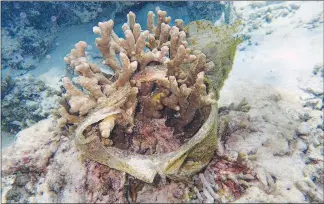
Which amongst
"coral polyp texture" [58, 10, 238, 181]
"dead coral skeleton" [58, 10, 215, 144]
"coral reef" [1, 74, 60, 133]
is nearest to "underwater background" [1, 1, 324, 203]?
"coral reef" [1, 74, 60, 133]

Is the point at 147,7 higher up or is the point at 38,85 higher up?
the point at 147,7

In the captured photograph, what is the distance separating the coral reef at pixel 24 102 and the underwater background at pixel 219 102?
1.0 inches

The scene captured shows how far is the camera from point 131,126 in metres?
2.31

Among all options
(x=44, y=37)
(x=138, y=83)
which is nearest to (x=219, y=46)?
(x=138, y=83)

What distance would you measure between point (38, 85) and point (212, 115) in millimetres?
5335

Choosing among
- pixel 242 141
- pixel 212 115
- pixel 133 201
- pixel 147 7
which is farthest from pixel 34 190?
pixel 147 7

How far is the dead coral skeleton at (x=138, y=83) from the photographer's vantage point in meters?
2.23

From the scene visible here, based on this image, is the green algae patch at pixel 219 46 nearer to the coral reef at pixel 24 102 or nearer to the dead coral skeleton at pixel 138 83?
the dead coral skeleton at pixel 138 83

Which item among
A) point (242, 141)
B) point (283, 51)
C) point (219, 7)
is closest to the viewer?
point (242, 141)

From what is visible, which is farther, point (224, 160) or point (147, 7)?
point (147, 7)

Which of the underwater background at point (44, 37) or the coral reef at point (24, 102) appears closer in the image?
the coral reef at point (24, 102)

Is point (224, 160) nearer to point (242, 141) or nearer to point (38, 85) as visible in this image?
point (242, 141)

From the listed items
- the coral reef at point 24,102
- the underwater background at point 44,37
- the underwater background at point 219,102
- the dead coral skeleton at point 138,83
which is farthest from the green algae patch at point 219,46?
the coral reef at point 24,102

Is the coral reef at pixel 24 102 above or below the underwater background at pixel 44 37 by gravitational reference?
below
